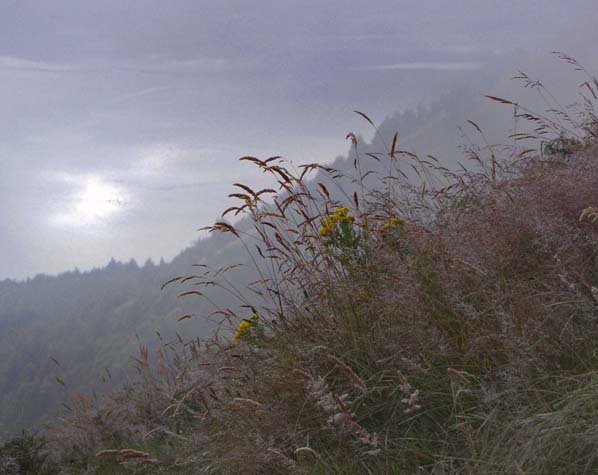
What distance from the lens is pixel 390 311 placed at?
9.01 ft

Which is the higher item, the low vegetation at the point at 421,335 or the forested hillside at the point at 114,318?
the low vegetation at the point at 421,335

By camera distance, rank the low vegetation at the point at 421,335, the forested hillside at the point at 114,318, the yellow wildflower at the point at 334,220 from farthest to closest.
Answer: the forested hillside at the point at 114,318 → the yellow wildflower at the point at 334,220 → the low vegetation at the point at 421,335

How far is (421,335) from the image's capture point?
2.61 metres

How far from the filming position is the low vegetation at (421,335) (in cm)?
209

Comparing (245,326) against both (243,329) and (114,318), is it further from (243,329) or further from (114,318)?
(114,318)

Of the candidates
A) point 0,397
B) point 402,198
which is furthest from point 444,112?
point 402,198

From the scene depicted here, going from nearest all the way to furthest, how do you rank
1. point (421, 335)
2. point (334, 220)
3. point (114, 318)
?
point (421, 335)
point (334, 220)
point (114, 318)

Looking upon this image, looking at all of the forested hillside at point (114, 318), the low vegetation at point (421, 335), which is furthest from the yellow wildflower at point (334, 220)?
the forested hillside at point (114, 318)

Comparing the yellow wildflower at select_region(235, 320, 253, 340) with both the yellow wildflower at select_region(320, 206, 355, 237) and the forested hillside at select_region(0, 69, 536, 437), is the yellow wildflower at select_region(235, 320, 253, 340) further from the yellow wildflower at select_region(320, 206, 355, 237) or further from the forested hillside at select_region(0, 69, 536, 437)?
the forested hillside at select_region(0, 69, 536, 437)

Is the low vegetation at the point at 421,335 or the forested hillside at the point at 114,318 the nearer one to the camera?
the low vegetation at the point at 421,335

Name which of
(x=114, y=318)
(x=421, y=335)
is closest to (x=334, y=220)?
(x=421, y=335)

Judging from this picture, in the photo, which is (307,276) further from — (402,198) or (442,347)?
→ (442,347)

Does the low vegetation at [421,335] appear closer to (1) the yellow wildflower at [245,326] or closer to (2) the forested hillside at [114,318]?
(1) the yellow wildflower at [245,326]

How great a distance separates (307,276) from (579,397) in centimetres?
173
